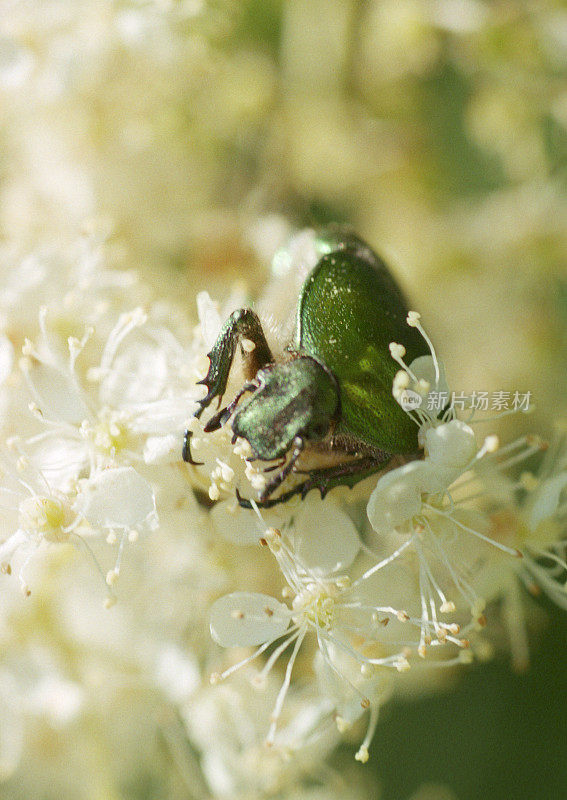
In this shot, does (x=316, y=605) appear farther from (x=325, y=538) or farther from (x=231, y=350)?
(x=231, y=350)

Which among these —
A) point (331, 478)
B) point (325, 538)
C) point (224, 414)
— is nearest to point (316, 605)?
point (325, 538)

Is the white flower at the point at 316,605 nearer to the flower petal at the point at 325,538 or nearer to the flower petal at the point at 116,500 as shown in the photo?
the flower petal at the point at 325,538

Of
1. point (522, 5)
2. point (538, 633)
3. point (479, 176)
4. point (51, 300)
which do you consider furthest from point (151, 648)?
point (522, 5)

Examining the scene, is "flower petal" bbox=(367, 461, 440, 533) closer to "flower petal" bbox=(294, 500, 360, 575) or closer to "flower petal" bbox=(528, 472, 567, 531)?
"flower petal" bbox=(294, 500, 360, 575)

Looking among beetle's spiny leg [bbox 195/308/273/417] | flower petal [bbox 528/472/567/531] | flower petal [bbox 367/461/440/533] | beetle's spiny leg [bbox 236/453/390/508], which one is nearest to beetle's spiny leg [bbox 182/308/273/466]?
beetle's spiny leg [bbox 195/308/273/417]

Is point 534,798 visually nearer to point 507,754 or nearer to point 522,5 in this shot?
point 507,754

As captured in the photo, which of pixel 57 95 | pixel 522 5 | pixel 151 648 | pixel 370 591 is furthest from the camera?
pixel 522 5

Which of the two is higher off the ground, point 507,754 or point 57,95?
point 57,95
